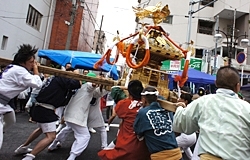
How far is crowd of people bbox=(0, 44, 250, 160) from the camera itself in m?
1.81

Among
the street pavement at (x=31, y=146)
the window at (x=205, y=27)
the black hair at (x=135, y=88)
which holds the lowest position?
the street pavement at (x=31, y=146)

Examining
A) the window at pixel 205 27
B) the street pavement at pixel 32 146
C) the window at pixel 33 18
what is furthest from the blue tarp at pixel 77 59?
the window at pixel 205 27

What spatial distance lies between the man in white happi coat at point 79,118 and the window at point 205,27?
18.8 metres

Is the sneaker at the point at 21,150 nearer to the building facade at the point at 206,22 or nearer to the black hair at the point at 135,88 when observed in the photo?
the black hair at the point at 135,88

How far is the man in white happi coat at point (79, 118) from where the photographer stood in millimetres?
3938

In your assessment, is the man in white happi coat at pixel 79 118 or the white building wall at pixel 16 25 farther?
the white building wall at pixel 16 25

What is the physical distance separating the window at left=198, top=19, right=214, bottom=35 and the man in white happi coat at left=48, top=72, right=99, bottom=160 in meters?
18.8

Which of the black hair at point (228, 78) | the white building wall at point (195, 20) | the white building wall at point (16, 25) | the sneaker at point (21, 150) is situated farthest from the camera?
the white building wall at point (195, 20)

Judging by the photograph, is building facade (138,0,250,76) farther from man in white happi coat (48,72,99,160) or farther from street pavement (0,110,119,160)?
man in white happi coat (48,72,99,160)

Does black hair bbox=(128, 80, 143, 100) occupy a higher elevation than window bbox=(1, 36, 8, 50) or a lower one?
lower

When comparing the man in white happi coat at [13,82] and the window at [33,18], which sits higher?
the window at [33,18]

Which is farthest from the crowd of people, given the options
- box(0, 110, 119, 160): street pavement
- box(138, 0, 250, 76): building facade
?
box(138, 0, 250, 76): building facade

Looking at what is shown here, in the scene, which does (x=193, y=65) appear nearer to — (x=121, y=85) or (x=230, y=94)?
(x=121, y=85)

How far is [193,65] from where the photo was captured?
1345cm
